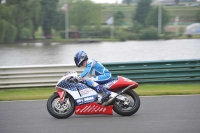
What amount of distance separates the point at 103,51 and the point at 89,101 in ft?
22.9

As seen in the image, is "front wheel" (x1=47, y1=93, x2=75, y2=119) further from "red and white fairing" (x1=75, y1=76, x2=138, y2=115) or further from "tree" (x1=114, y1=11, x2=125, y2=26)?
"tree" (x1=114, y1=11, x2=125, y2=26)

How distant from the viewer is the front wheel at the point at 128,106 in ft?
26.4

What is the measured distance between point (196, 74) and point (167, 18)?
2.79 metres

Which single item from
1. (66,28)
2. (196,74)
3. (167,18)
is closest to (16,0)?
(66,28)

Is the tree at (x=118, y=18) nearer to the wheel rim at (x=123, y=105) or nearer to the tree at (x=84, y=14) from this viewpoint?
the tree at (x=84, y=14)

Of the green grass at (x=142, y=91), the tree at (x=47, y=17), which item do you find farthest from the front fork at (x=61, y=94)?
the tree at (x=47, y=17)

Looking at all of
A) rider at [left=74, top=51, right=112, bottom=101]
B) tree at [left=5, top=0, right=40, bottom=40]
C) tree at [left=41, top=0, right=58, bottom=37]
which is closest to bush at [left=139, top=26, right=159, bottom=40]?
tree at [left=41, top=0, right=58, bottom=37]

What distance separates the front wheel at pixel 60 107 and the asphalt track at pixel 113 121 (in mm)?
128

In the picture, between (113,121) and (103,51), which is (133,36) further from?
(113,121)

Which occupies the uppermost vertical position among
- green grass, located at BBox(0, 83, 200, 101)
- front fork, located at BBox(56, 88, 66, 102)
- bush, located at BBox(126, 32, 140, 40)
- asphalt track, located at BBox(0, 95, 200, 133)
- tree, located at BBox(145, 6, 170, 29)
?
tree, located at BBox(145, 6, 170, 29)

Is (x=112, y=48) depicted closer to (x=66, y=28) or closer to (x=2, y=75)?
(x=66, y=28)

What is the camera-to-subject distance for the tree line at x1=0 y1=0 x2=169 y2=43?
1320cm

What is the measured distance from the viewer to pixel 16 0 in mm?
13805

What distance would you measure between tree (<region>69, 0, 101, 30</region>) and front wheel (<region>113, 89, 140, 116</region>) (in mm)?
7227
